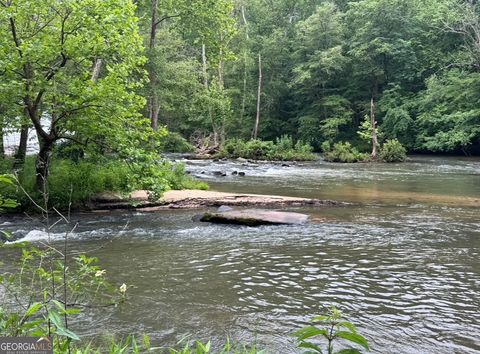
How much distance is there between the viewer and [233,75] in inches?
1897

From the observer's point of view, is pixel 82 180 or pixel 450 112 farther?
pixel 450 112

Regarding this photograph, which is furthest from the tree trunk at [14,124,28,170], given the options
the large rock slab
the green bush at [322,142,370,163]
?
the green bush at [322,142,370,163]

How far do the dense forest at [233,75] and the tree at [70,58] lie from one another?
3 centimetres

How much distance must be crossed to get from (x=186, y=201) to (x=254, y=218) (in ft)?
10.6

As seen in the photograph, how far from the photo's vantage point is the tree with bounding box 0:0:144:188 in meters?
9.62

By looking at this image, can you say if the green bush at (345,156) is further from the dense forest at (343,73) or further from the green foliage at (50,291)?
the green foliage at (50,291)

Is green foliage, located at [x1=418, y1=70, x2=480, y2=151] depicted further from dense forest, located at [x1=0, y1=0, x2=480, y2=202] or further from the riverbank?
the riverbank

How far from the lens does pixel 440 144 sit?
3466 centimetres

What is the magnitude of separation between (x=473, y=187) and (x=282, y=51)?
33.0m

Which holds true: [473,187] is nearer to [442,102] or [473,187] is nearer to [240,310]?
[240,310]

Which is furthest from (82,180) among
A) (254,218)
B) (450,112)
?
(450,112)

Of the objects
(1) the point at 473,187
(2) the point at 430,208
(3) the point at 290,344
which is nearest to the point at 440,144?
(1) the point at 473,187

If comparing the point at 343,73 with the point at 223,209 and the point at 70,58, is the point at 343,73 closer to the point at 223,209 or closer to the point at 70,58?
the point at 223,209

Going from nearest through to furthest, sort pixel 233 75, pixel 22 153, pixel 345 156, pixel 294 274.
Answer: pixel 294 274, pixel 22 153, pixel 345 156, pixel 233 75
